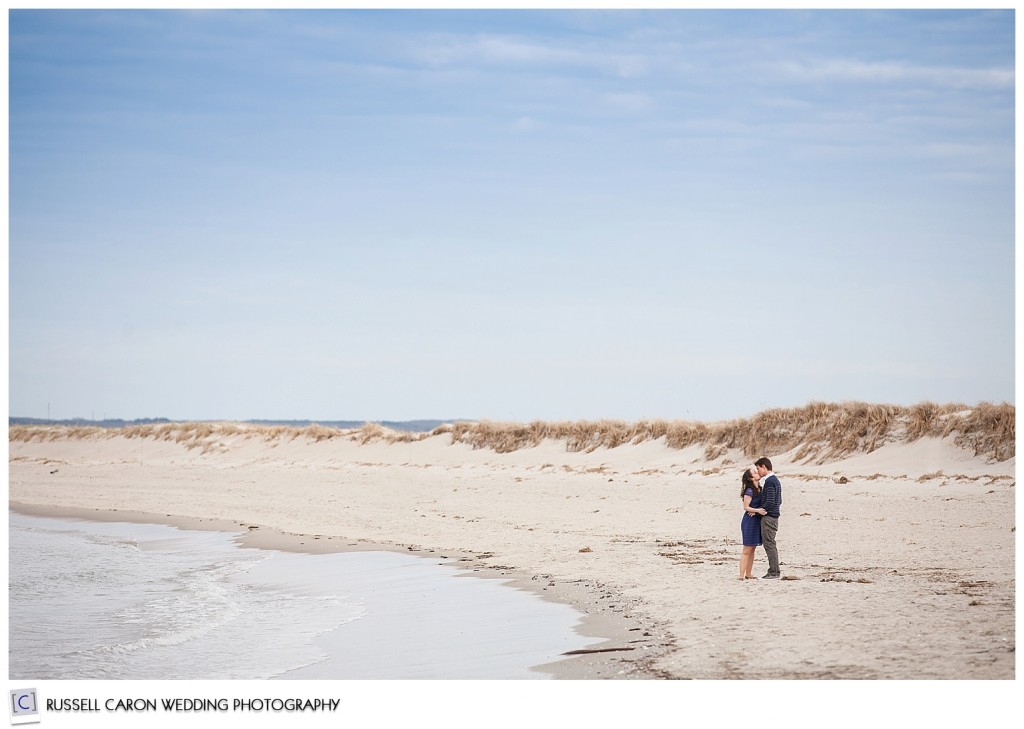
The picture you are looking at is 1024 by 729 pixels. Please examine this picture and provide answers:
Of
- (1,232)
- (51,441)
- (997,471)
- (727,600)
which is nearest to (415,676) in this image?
(727,600)

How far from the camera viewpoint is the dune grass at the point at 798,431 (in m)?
20.9

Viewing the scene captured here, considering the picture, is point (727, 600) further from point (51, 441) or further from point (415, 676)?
point (51, 441)

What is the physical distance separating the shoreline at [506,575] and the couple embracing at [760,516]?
1.88 meters

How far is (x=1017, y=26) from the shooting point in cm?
926

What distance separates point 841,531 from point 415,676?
8973 millimetres

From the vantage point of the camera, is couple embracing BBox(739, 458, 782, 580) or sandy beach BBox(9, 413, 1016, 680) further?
couple embracing BBox(739, 458, 782, 580)

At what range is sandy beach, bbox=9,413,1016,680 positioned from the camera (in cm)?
788

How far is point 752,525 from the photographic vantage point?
10867mm

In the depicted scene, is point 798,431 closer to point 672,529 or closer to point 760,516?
point 672,529

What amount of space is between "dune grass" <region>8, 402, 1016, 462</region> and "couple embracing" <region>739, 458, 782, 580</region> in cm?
1097
